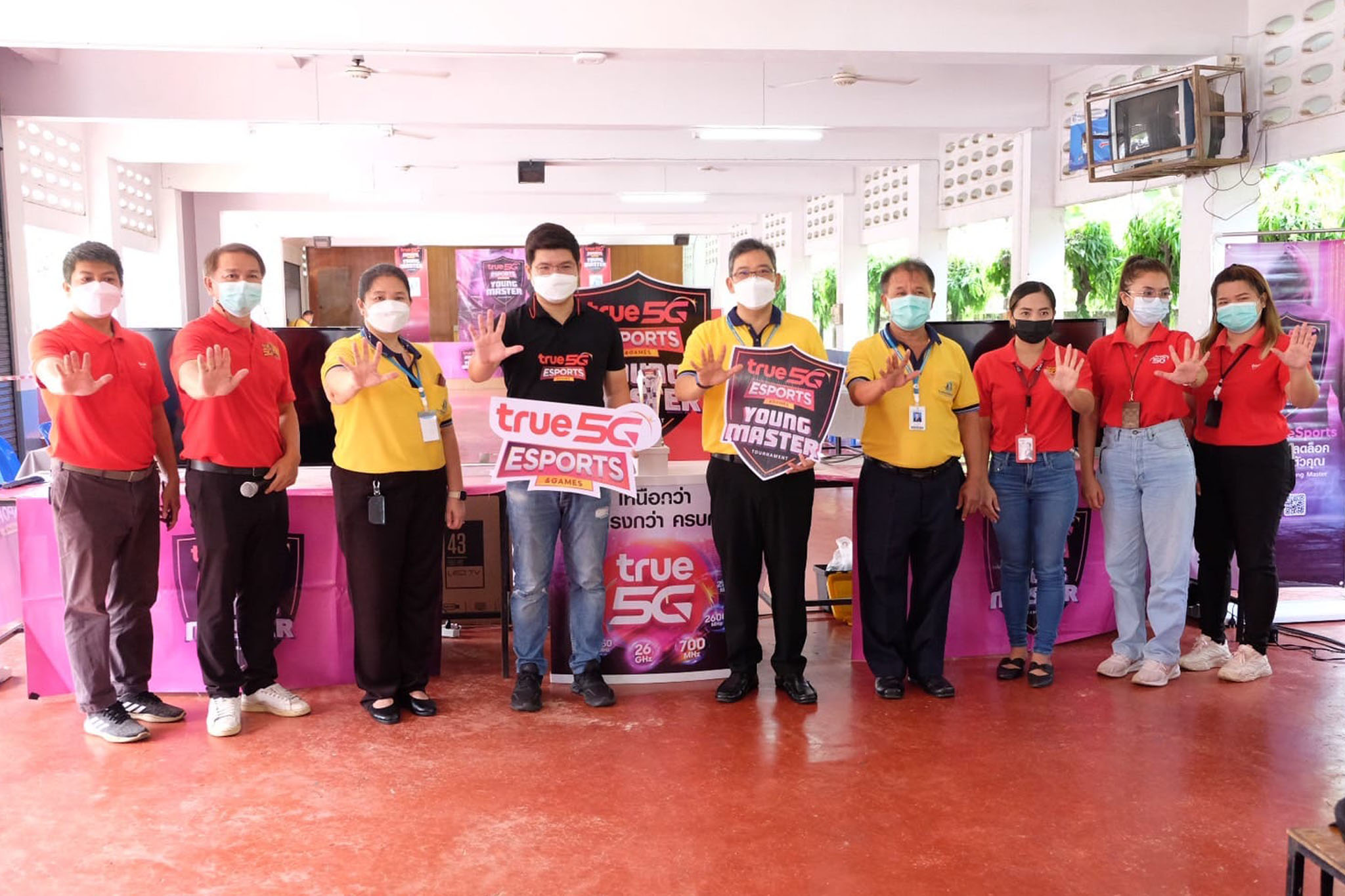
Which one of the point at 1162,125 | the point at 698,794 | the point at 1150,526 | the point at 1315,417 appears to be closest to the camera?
the point at 698,794

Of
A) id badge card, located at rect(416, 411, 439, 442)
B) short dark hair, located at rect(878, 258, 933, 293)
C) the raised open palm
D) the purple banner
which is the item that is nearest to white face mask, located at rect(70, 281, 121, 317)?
id badge card, located at rect(416, 411, 439, 442)

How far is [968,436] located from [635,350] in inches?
61.7

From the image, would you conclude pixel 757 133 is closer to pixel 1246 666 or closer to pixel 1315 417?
pixel 1315 417

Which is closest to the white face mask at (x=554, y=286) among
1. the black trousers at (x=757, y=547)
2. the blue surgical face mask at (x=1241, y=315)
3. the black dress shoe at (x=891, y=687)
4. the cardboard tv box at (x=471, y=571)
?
the black trousers at (x=757, y=547)

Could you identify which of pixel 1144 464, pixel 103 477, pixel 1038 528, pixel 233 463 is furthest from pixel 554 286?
pixel 1144 464

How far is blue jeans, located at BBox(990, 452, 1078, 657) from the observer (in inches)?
167

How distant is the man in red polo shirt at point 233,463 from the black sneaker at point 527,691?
0.99 metres

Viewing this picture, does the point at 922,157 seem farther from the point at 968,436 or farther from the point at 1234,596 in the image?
the point at 968,436

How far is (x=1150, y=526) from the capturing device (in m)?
4.27

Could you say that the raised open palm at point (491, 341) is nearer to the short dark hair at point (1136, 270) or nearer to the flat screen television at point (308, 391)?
the flat screen television at point (308, 391)

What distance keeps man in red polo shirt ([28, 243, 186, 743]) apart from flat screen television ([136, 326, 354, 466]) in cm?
91

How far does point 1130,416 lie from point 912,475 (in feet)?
3.22

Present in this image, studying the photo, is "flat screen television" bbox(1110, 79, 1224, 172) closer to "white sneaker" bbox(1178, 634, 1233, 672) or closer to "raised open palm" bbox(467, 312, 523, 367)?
"white sneaker" bbox(1178, 634, 1233, 672)

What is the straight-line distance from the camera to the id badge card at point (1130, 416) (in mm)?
4219
